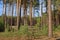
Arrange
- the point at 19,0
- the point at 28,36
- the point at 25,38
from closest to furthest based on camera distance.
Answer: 1. the point at 25,38
2. the point at 28,36
3. the point at 19,0

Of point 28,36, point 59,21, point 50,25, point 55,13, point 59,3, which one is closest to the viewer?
point 28,36

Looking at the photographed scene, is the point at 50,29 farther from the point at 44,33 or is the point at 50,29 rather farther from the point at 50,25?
the point at 44,33

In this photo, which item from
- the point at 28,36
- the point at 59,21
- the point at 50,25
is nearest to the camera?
the point at 28,36

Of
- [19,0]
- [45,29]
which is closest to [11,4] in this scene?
[19,0]

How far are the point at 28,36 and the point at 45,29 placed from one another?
3.98 metres

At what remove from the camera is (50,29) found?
52.5ft

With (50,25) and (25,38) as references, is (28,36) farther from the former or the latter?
(50,25)

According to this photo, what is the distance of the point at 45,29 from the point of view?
17.9m

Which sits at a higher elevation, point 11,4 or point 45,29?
point 11,4

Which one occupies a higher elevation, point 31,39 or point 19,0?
point 19,0

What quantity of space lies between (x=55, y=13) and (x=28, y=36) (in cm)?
2217

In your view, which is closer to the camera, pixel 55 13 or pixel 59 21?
pixel 55 13

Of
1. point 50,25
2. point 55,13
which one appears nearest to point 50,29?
point 50,25

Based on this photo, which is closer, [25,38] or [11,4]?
[25,38]
